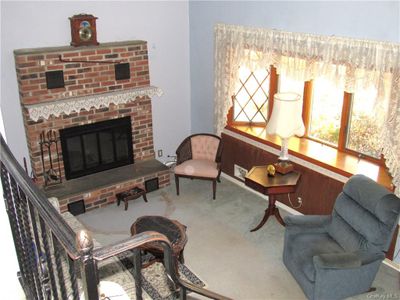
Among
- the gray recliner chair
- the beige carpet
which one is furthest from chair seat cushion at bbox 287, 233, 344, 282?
the beige carpet

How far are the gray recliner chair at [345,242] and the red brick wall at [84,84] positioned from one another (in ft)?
9.21

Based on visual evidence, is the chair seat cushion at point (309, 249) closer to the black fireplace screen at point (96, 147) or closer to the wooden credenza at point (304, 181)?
the wooden credenza at point (304, 181)

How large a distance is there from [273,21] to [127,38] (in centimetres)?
205

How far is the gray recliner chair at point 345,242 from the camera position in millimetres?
3549

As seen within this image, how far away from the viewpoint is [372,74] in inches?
159

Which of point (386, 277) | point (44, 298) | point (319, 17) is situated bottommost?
point (386, 277)

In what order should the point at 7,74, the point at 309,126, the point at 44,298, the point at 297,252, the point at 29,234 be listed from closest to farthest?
the point at 29,234 < the point at 44,298 < the point at 297,252 < the point at 7,74 < the point at 309,126

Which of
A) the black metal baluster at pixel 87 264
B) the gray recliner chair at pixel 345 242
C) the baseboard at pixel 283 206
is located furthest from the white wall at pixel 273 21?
the black metal baluster at pixel 87 264

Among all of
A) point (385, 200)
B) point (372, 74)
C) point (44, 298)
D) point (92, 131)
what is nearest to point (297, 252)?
point (385, 200)

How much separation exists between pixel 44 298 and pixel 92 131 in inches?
161

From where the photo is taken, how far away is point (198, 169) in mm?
5578

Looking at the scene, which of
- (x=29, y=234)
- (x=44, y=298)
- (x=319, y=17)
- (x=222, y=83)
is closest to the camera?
(x=29, y=234)

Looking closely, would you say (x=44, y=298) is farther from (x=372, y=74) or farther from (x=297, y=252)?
(x=372, y=74)

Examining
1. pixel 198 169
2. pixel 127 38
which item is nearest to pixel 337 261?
pixel 198 169
